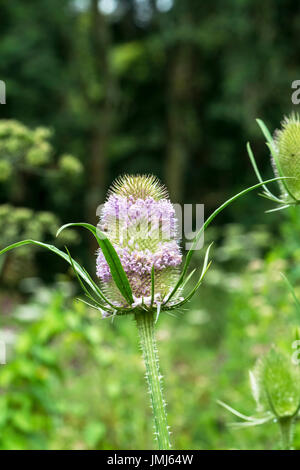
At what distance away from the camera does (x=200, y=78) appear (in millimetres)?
13547

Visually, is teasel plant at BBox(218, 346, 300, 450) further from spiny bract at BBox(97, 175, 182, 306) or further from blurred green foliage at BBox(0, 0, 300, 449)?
blurred green foliage at BBox(0, 0, 300, 449)

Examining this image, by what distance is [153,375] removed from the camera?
1.11 meters

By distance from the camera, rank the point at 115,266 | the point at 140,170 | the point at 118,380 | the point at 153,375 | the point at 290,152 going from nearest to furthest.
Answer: the point at 115,266 < the point at 153,375 < the point at 290,152 < the point at 118,380 < the point at 140,170

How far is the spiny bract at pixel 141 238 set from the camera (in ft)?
3.72

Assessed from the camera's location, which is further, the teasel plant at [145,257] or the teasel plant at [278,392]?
the teasel plant at [278,392]

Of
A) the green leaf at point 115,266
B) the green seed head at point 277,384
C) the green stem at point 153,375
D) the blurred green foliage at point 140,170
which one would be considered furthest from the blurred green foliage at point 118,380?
the green leaf at point 115,266

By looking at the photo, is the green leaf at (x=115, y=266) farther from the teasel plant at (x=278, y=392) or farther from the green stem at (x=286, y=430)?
the green stem at (x=286, y=430)

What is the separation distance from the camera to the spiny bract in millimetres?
1133

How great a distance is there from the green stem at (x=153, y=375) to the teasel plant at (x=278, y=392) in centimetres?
43

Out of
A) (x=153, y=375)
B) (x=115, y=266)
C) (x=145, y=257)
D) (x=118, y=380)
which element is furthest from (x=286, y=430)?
(x=118, y=380)

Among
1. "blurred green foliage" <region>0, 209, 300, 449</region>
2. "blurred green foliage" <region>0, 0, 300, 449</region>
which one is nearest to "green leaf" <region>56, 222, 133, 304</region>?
"blurred green foliage" <region>0, 209, 300, 449</region>

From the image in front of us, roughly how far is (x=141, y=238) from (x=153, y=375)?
0.28 m

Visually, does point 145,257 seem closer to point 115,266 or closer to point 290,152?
point 115,266
